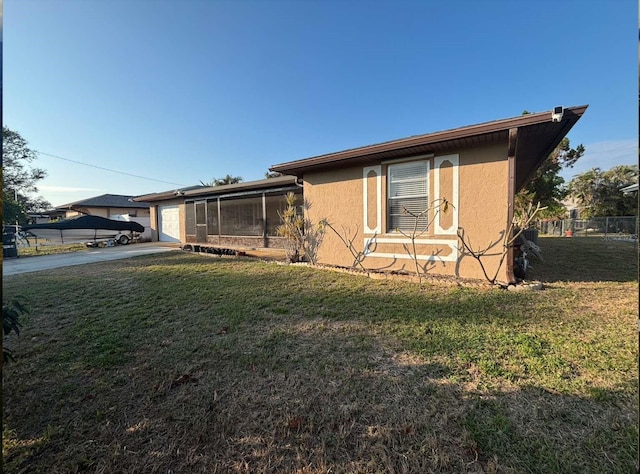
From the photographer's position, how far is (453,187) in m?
5.57

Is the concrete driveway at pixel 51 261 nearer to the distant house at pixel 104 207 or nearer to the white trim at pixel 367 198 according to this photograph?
the white trim at pixel 367 198

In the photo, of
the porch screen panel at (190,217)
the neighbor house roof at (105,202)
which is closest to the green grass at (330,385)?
the porch screen panel at (190,217)

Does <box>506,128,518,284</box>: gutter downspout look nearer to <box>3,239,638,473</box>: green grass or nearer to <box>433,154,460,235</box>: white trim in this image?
<box>3,239,638,473</box>: green grass

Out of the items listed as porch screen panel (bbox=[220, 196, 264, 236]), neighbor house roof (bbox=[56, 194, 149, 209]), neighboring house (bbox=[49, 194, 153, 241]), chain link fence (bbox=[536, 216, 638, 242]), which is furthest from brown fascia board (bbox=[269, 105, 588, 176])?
neighbor house roof (bbox=[56, 194, 149, 209])

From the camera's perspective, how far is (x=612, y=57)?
1645mm

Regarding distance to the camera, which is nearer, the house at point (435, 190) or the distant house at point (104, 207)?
the house at point (435, 190)

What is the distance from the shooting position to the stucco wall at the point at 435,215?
5.19 metres

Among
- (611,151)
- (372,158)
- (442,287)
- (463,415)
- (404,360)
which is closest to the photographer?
(611,151)

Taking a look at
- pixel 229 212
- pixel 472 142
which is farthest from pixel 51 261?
pixel 472 142

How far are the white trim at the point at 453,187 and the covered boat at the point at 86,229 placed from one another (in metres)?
17.4

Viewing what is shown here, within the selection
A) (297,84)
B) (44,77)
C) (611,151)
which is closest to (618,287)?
(611,151)

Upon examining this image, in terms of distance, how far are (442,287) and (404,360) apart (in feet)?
9.56

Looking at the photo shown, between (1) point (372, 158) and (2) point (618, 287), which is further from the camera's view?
(1) point (372, 158)

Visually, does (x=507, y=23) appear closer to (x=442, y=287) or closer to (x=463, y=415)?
(x=442, y=287)
